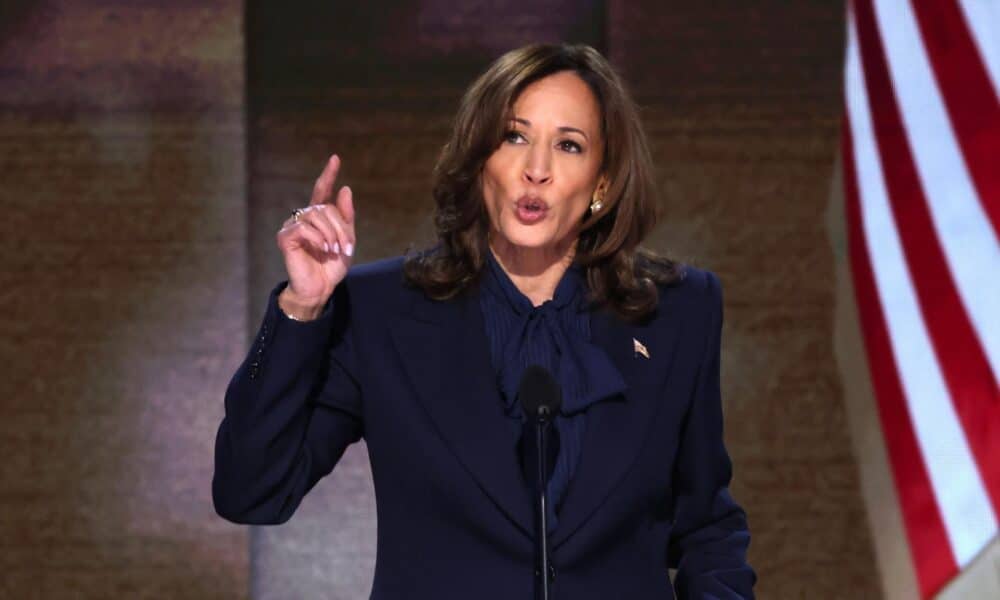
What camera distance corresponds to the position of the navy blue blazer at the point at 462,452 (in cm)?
164

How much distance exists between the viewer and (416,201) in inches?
149

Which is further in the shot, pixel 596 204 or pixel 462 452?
pixel 596 204

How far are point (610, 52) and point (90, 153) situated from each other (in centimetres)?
134

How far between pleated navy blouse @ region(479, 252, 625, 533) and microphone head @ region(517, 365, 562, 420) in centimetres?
27

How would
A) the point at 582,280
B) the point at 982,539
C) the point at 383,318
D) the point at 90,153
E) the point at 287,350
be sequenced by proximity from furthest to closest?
the point at 90,153 < the point at 982,539 < the point at 582,280 < the point at 383,318 < the point at 287,350

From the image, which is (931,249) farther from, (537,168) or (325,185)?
(325,185)

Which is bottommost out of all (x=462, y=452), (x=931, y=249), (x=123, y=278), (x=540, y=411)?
(x=123, y=278)

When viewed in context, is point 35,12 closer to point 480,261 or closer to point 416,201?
point 416,201

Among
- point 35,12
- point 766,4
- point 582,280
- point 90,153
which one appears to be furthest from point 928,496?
point 35,12

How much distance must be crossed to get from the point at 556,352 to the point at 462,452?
216mm

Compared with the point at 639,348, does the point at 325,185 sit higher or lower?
higher

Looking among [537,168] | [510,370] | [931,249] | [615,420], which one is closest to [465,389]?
[510,370]

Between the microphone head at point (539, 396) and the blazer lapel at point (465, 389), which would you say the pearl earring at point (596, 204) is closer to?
the blazer lapel at point (465, 389)

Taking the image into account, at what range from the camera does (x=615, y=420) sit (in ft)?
5.62
